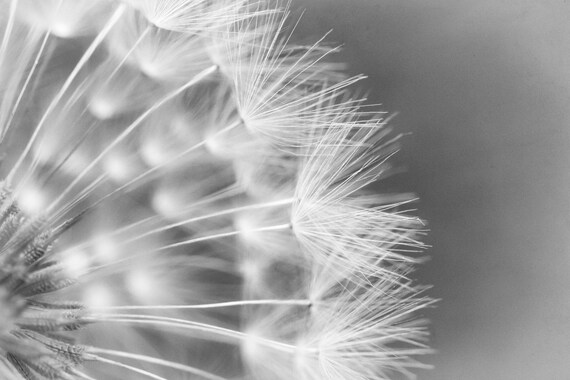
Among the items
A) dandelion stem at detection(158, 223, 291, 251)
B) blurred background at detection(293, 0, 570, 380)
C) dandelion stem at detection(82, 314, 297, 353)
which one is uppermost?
blurred background at detection(293, 0, 570, 380)

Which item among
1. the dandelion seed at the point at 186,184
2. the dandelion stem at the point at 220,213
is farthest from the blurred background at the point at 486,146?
the dandelion stem at the point at 220,213

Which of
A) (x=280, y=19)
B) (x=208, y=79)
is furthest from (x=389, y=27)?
(x=208, y=79)

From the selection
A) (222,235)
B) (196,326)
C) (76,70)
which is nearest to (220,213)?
(222,235)

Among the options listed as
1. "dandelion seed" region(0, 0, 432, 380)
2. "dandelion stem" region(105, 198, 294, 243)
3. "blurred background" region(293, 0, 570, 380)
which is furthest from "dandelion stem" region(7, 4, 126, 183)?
"blurred background" region(293, 0, 570, 380)

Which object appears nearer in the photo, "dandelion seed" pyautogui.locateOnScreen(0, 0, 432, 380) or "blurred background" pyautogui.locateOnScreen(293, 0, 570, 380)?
"dandelion seed" pyautogui.locateOnScreen(0, 0, 432, 380)

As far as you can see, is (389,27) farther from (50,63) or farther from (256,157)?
(50,63)

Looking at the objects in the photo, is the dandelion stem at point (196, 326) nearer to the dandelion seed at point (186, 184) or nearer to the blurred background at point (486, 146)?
the dandelion seed at point (186, 184)

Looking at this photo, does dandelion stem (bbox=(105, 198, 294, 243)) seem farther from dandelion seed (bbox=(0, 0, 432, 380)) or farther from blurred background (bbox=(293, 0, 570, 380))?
blurred background (bbox=(293, 0, 570, 380))
